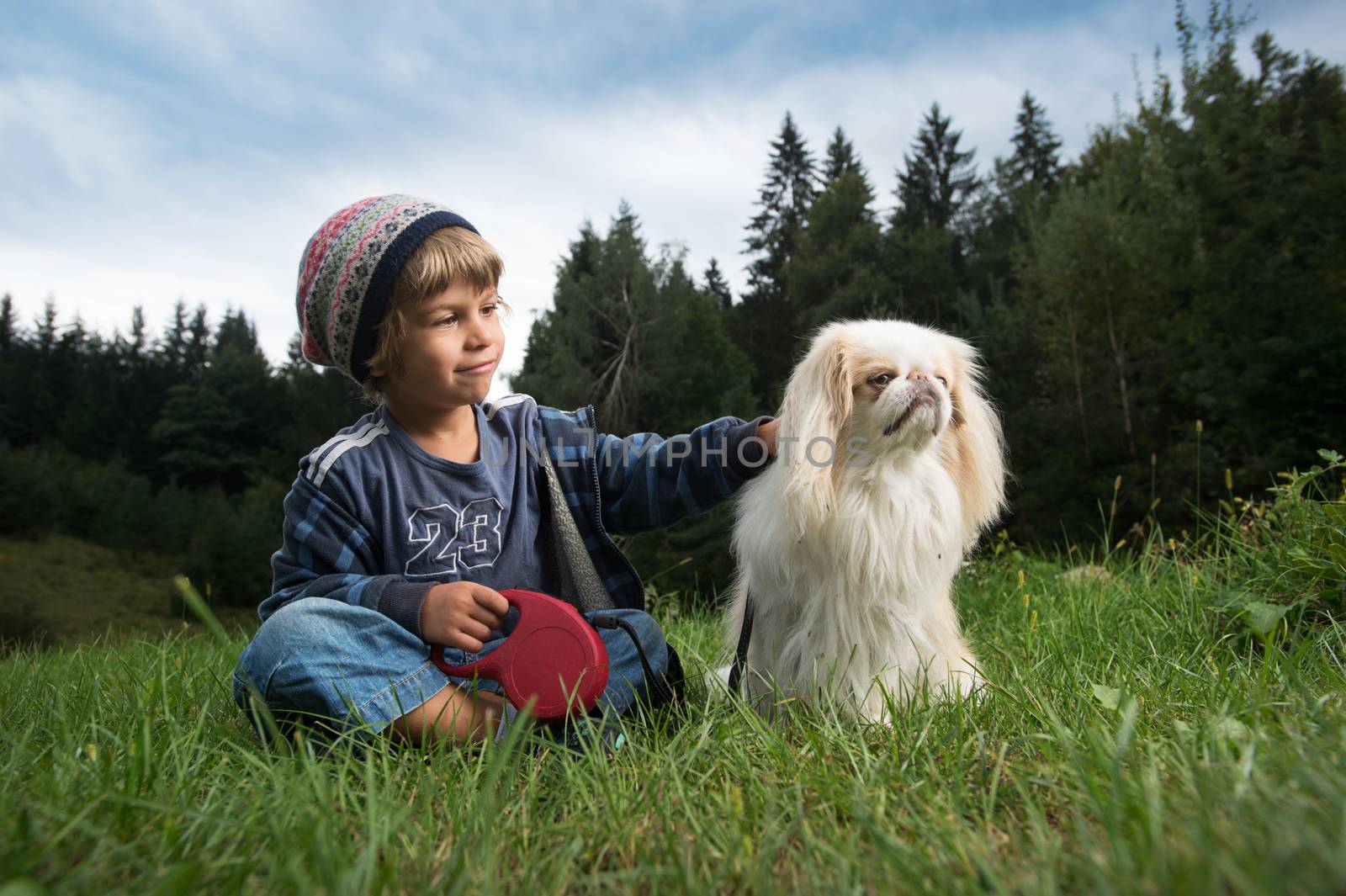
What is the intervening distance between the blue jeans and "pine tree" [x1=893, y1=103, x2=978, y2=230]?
3017 cm

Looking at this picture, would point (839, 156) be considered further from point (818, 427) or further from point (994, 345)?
point (818, 427)

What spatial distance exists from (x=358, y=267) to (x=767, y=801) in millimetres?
1671

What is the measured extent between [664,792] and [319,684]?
90 centimetres

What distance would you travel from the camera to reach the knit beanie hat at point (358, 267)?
2.18 m

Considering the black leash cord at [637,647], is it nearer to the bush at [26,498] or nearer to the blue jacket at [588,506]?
the blue jacket at [588,506]

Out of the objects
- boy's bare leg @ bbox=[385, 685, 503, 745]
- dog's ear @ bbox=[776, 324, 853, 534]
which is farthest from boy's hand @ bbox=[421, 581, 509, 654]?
dog's ear @ bbox=[776, 324, 853, 534]

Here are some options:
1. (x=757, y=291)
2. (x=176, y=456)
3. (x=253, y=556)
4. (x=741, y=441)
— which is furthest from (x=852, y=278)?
(x=176, y=456)

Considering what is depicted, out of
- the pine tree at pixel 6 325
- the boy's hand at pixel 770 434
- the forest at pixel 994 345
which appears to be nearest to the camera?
the boy's hand at pixel 770 434

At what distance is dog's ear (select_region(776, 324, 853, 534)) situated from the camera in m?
2.10

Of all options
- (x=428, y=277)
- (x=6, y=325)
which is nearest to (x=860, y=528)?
(x=428, y=277)

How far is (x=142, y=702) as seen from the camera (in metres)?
1.88

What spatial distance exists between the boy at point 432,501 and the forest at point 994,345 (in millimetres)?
9474

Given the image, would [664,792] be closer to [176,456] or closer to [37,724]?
[37,724]

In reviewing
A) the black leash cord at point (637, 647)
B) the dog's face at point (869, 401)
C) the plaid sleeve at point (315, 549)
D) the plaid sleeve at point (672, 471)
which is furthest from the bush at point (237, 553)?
the dog's face at point (869, 401)
